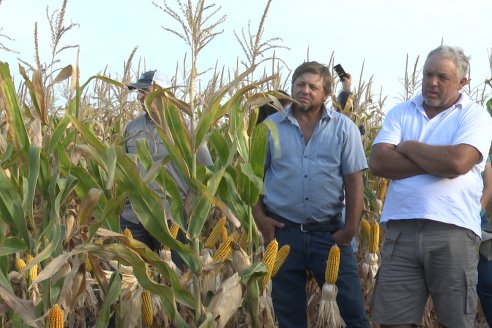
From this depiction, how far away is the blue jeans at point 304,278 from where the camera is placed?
4.17m

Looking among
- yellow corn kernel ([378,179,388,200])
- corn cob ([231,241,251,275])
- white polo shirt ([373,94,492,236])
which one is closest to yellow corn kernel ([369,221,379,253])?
yellow corn kernel ([378,179,388,200])

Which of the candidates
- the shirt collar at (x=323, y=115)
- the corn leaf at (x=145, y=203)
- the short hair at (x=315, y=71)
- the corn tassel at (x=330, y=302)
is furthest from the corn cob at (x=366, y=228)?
the corn leaf at (x=145, y=203)

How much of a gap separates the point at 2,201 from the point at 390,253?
5.85ft

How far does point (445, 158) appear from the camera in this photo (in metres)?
3.49

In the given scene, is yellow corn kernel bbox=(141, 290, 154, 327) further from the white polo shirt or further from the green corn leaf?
the white polo shirt

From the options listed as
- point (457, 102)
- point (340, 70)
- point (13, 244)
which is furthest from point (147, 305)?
point (340, 70)

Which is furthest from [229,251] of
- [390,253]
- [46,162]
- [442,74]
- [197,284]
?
[442,74]

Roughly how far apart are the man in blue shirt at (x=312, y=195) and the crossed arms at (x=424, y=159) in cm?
48

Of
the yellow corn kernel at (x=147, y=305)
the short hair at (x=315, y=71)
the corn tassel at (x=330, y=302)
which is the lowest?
the corn tassel at (x=330, y=302)

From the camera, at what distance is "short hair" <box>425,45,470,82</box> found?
3609mm

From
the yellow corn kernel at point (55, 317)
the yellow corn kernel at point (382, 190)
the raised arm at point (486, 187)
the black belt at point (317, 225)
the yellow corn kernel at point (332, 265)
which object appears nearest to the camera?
the yellow corn kernel at point (55, 317)

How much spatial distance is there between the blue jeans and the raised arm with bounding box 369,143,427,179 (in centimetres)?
60

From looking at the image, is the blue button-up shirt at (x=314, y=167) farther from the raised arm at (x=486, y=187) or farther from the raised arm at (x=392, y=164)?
the raised arm at (x=486, y=187)

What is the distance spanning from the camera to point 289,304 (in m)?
4.27
